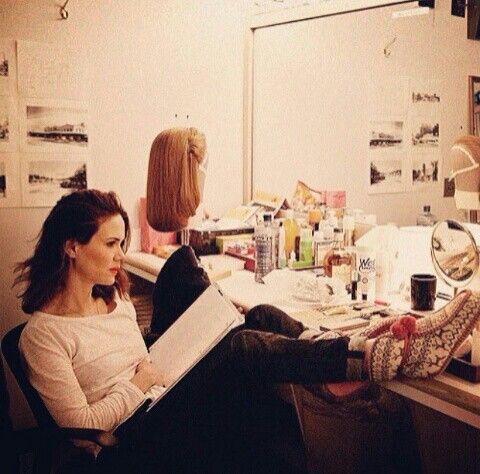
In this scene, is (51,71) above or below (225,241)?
above

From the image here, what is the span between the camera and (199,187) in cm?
257

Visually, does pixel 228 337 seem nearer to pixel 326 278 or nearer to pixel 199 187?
pixel 326 278

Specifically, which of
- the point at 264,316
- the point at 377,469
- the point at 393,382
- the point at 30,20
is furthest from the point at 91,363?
the point at 30,20

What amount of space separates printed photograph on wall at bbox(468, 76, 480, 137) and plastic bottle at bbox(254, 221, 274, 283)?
796mm

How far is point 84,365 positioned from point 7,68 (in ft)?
4.40

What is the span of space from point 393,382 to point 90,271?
772mm

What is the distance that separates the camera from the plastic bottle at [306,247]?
2.52m

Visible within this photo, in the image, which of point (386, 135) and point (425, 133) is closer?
point (425, 133)

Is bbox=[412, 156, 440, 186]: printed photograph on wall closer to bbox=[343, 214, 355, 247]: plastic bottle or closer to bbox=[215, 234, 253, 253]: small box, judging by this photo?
bbox=[343, 214, 355, 247]: plastic bottle

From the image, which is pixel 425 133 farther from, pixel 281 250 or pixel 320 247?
pixel 281 250

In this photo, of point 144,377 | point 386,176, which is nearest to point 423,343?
point 144,377

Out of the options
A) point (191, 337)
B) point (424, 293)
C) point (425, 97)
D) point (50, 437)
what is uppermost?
point (425, 97)

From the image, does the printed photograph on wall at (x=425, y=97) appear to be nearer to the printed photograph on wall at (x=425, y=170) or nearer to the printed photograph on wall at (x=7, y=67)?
the printed photograph on wall at (x=425, y=170)

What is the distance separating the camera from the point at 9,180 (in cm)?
248
